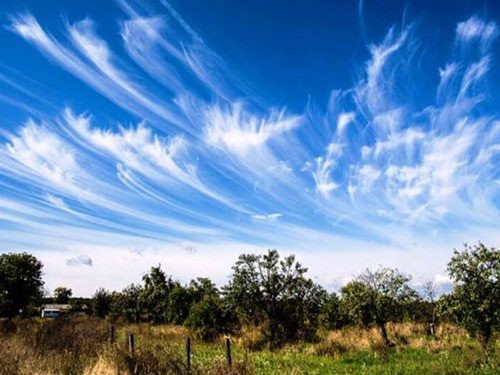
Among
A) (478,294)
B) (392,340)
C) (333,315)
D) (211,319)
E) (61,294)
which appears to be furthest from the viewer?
(61,294)

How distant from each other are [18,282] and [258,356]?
3789 centimetres

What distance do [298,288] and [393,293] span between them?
5508 mm

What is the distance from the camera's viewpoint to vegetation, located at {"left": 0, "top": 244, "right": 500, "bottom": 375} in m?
15.4

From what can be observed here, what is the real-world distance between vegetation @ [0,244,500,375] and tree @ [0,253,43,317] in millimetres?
17877

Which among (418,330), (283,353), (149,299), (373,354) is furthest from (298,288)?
(149,299)

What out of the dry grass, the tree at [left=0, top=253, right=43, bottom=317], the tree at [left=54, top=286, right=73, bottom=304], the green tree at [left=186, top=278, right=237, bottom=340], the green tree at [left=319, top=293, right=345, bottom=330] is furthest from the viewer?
the tree at [left=54, top=286, right=73, bottom=304]

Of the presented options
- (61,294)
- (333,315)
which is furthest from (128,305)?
(61,294)

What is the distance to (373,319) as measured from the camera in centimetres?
2914

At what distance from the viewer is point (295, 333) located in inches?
1095

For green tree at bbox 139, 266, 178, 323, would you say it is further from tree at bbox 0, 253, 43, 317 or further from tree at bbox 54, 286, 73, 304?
tree at bbox 54, 286, 73, 304

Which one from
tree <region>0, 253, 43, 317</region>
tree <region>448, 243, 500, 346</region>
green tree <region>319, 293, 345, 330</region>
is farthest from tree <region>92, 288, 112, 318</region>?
tree <region>448, 243, 500, 346</region>

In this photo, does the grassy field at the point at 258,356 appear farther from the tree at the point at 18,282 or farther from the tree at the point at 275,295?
the tree at the point at 18,282

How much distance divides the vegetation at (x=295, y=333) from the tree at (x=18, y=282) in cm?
1788

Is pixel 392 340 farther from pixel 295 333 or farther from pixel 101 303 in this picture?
pixel 101 303
